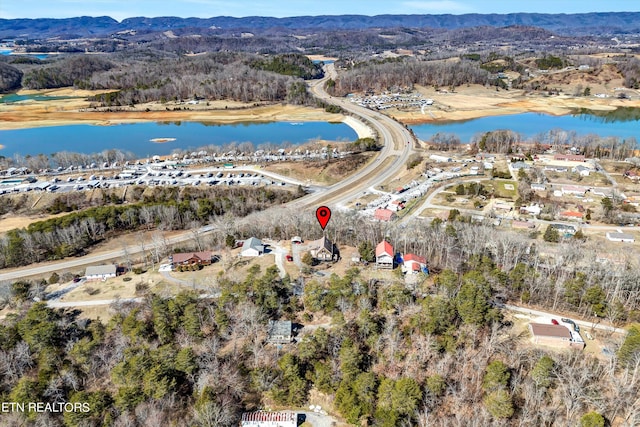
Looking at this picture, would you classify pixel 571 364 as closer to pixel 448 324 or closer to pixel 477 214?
pixel 448 324

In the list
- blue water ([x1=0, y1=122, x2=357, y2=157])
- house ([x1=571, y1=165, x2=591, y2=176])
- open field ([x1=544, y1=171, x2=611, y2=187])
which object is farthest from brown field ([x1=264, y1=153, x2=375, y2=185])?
house ([x1=571, y1=165, x2=591, y2=176])

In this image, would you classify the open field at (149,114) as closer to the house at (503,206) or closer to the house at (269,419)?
the house at (503,206)

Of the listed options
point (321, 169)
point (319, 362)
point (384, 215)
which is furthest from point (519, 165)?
point (319, 362)

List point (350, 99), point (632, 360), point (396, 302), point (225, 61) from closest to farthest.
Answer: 1. point (632, 360)
2. point (396, 302)
3. point (350, 99)
4. point (225, 61)

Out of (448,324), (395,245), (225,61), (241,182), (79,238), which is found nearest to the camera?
(448,324)

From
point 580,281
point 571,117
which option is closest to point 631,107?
point 571,117

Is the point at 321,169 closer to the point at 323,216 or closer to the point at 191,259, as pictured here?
the point at 323,216
